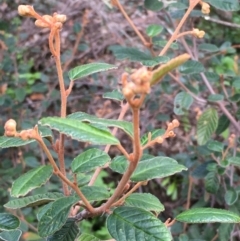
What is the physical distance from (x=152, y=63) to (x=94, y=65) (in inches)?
7.7

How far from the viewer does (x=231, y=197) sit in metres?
1.29

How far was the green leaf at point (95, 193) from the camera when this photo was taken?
0.75 meters

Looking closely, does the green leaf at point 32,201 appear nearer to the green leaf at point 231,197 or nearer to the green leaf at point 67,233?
the green leaf at point 67,233

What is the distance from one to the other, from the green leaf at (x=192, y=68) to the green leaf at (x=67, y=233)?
0.75m

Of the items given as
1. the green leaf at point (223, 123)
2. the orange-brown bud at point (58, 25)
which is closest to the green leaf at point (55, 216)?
the orange-brown bud at point (58, 25)

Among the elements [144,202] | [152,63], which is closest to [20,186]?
[144,202]

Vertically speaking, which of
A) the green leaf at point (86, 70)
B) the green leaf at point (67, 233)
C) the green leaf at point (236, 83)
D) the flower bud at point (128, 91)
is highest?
the flower bud at point (128, 91)

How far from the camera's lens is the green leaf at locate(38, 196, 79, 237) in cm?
70

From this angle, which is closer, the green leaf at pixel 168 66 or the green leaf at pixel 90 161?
the green leaf at pixel 168 66

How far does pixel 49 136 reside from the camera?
2.38ft

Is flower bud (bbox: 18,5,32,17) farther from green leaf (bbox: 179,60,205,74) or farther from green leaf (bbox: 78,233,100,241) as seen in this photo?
green leaf (bbox: 179,60,205,74)

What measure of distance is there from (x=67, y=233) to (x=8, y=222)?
96 mm

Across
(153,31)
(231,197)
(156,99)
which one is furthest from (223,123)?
(156,99)

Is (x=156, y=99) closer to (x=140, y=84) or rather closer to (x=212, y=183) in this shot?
(x=212, y=183)
